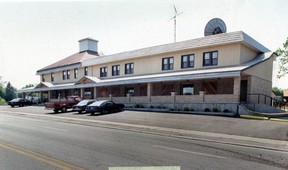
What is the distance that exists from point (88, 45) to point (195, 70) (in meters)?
29.1

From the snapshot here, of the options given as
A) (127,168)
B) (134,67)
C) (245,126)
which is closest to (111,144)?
(127,168)

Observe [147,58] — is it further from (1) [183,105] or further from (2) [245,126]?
(2) [245,126]

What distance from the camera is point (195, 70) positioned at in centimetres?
2219

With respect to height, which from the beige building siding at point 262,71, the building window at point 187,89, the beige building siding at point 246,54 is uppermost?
the beige building siding at point 246,54

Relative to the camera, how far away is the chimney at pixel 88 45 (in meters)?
43.4

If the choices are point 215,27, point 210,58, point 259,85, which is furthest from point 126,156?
point 215,27

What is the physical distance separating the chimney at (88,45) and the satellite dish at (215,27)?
26875 millimetres

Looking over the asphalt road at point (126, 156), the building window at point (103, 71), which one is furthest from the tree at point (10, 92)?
the asphalt road at point (126, 156)

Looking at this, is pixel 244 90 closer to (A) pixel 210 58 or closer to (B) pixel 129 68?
(A) pixel 210 58

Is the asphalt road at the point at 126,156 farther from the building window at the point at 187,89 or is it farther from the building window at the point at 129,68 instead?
the building window at the point at 129,68

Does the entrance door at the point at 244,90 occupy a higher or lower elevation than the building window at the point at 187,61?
lower

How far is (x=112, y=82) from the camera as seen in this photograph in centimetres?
2750

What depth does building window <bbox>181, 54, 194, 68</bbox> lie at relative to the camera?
23.3 metres

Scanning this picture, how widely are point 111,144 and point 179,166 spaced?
3.52 metres
